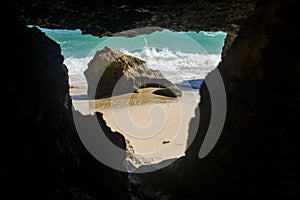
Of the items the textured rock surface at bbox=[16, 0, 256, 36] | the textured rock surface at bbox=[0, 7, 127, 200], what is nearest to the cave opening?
the textured rock surface at bbox=[16, 0, 256, 36]

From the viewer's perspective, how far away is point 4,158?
184 cm

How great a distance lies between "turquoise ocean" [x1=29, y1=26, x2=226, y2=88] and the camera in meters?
16.6

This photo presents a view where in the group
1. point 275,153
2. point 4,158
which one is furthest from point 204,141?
point 4,158

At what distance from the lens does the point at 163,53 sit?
23344 millimetres

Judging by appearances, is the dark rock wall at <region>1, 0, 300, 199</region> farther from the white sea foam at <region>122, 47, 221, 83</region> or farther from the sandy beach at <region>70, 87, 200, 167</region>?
the white sea foam at <region>122, 47, 221, 83</region>

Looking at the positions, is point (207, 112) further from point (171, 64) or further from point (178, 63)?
point (178, 63)

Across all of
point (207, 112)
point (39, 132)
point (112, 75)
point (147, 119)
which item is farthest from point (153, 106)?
point (39, 132)

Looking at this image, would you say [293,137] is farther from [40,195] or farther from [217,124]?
[40,195]

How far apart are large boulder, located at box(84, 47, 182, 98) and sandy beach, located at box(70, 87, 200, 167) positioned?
0.37 meters

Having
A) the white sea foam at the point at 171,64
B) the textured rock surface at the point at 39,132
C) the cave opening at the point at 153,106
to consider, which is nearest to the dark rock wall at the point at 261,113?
the textured rock surface at the point at 39,132

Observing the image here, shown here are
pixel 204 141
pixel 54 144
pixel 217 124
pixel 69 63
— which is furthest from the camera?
pixel 69 63

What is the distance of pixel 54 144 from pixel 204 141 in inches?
59.1

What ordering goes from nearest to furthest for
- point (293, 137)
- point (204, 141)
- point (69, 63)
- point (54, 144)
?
point (293, 137), point (54, 144), point (204, 141), point (69, 63)

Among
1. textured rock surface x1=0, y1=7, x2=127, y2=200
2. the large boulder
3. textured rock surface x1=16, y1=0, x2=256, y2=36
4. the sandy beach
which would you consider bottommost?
the sandy beach
